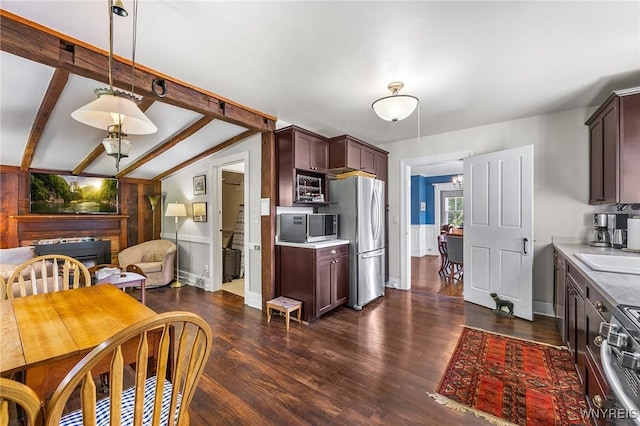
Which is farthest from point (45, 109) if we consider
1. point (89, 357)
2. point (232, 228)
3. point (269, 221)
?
point (232, 228)

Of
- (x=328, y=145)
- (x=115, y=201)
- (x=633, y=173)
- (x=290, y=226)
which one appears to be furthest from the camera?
(x=115, y=201)

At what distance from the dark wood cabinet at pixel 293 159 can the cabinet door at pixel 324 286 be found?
2.91 ft

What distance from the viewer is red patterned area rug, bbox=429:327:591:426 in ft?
5.68

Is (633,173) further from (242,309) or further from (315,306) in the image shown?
(242,309)

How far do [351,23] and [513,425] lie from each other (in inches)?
105

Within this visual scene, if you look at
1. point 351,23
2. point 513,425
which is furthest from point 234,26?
point 513,425

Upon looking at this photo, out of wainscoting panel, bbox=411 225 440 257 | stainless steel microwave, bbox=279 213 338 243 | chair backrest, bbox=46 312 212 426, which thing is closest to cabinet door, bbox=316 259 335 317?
stainless steel microwave, bbox=279 213 338 243

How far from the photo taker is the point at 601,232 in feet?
9.85

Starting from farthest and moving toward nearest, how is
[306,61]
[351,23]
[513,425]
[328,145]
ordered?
[328,145] → [306,61] → [351,23] → [513,425]

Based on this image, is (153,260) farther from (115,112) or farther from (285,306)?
(115,112)

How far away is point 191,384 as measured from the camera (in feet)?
3.27

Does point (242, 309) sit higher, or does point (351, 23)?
point (351, 23)

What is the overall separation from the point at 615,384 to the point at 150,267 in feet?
18.0

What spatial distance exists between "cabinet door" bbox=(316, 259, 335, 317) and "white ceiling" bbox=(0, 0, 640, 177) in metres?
1.86
